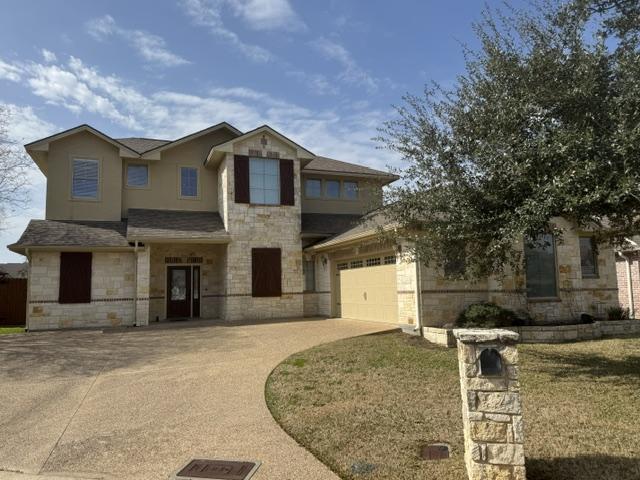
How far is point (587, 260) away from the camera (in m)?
15.0

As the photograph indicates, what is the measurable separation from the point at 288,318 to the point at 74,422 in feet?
38.1

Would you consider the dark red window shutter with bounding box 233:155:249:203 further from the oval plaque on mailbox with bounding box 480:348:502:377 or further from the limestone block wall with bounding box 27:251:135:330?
the oval plaque on mailbox with bounding box 480:348:502:377

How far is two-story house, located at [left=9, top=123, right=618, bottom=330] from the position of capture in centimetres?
1458

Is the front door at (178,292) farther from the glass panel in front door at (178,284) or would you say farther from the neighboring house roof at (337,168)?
Answer: the neighboring house roof at (337,168)

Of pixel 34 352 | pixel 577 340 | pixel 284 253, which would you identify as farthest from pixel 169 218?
pixel 577 340

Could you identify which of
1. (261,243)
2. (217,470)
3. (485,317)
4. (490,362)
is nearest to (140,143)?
(261,243)

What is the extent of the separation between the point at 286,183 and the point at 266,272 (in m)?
3.56

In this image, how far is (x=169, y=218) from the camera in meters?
17.9

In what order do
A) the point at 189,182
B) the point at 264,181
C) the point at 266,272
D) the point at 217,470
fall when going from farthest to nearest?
the point at 189,182 → the point at 264,181 → the point at 266,272 → the point at 217,470

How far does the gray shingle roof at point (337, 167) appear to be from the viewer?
20.5 m

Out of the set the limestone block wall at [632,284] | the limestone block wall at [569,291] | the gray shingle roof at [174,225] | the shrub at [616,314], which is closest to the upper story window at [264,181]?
the gray shingle roof at [174,225]

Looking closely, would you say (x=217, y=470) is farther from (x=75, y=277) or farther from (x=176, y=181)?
(x=176, y=181)

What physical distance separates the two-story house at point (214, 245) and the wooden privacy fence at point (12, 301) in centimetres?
590

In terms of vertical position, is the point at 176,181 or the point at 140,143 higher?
the point at 140,143
